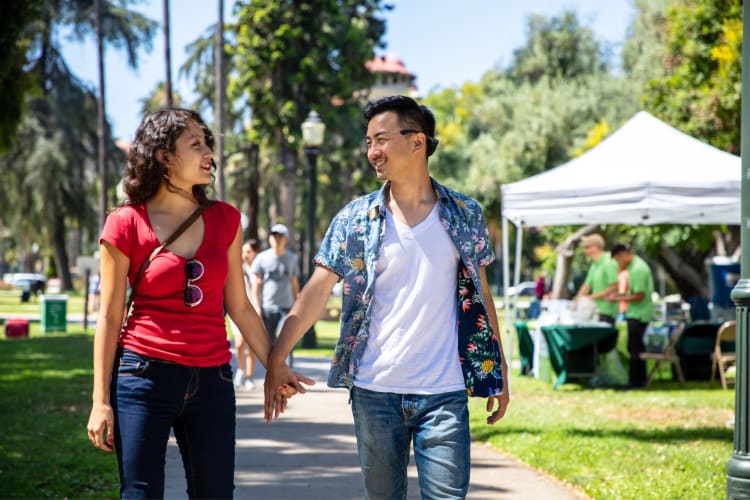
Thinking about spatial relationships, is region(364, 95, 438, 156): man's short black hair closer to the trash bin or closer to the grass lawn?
the grass lawn

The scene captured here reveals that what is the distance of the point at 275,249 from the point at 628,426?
4.63 meters

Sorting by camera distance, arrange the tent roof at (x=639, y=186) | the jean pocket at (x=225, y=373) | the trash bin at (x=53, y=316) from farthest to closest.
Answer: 1. the trash bin at (x=53, y=316)
2. the tent roof at (x=639, y=186)
3. the jean pocket at (x=225, y=373)

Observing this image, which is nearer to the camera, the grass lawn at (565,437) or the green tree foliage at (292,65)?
the grass lawn at (565,437)

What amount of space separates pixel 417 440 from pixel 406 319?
17.5 inches

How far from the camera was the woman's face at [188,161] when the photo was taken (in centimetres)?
365

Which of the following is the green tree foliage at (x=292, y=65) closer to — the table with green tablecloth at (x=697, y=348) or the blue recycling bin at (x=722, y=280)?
the blue recycling bin at (x=722, y=280)

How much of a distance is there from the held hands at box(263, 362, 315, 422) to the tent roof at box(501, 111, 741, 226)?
8.70 m

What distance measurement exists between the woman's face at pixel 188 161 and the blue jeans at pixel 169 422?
0.66m

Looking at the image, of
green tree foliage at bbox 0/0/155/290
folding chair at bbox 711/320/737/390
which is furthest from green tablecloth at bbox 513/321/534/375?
green tree foliage at bbox 0/0/155/290

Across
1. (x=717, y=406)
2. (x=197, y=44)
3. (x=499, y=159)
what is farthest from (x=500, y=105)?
(x=717, y=406)

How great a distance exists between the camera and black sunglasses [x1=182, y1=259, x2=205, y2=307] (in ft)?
11.3

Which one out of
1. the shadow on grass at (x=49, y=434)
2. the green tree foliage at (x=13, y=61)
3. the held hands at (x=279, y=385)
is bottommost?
the shadow on grass at (x=49, y=434)

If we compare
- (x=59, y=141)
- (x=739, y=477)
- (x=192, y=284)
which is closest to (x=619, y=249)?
(x=739, y=477)

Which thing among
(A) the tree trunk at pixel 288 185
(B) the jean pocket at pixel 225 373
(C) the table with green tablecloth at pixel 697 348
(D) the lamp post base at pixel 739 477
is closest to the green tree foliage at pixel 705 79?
(C) the table with green tablecloth at pixel 697 348
